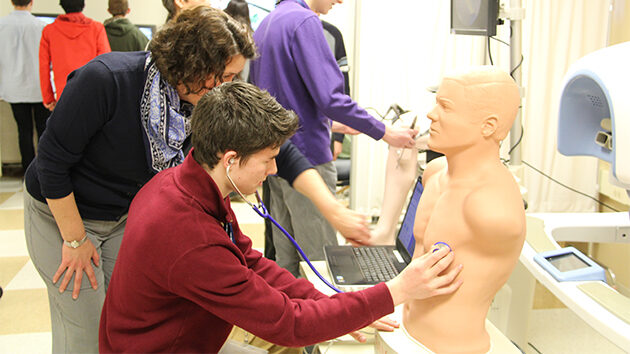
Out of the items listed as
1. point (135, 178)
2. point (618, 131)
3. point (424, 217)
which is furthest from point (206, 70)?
point (618, 131)

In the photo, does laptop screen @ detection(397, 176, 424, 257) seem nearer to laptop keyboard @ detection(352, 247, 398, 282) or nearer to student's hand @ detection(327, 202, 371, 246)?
laptop keyboard @ detection(352, 247, 398, 282)

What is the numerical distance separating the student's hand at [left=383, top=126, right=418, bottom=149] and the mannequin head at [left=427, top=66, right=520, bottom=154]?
713mm

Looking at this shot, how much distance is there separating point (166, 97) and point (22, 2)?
402cm

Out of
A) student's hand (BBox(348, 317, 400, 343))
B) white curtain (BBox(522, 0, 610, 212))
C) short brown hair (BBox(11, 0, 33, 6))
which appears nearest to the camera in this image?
student's hand (BBox(348, 317, 400, 343))

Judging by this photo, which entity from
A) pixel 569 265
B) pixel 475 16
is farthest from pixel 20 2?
pixel 569 265

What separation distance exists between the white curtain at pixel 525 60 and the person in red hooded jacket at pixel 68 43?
6.57ft

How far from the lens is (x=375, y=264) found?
1.66 meters

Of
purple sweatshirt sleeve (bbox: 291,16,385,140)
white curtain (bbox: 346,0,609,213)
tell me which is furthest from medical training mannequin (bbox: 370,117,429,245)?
white curtain (bbox: 346,0,609,213)

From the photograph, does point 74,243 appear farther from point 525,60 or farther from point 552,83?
point 552,83

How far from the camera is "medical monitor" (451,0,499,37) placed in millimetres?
2449

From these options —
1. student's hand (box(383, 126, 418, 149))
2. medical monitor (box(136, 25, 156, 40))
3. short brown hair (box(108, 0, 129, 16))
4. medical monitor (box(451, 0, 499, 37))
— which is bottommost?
student's hand (box(383, 126, 418, 149))

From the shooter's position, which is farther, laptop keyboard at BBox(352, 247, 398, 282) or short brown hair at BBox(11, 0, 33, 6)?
short brown hair at BBox(11, 0, 33, 6)

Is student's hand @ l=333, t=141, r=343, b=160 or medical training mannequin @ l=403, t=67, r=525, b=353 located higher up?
medical training mannequin @ l=403, t=67, r=525, b=353

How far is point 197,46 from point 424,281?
0.77 m
